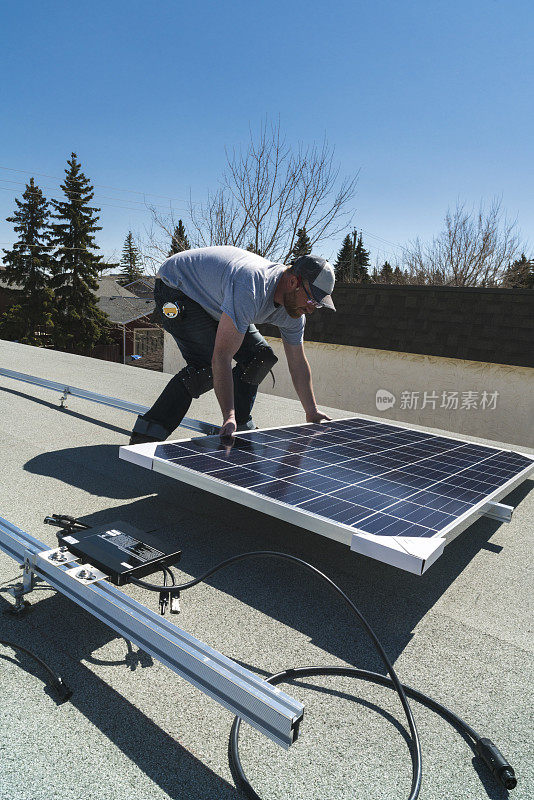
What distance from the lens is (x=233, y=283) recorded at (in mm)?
3279

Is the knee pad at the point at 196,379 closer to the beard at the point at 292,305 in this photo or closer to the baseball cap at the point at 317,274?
the beard at the point at 292,305

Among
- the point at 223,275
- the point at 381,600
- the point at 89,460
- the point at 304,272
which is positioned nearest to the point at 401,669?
the point at 381,600

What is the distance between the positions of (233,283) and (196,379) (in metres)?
0.83

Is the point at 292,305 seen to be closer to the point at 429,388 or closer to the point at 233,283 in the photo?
the point at 233,283

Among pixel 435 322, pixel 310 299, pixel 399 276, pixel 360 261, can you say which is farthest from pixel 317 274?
pixel 360 261

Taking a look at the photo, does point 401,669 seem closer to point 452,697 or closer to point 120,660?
point 452,697

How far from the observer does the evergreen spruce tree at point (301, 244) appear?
904 inches

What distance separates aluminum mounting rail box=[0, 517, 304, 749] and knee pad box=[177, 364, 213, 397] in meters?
2.00

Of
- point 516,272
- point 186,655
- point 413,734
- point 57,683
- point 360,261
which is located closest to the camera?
point 186,655

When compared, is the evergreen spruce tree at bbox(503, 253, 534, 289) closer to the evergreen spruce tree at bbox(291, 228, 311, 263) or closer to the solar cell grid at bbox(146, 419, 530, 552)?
the evergreen spruce tree at bbox(291, 228, 311, 263)

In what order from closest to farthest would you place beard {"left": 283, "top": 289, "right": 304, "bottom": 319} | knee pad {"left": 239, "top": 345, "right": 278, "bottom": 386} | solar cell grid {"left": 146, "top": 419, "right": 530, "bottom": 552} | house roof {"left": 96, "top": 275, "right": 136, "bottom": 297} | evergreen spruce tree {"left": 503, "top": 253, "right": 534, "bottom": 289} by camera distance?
1. solar cell grid {"left": 146, "top": 419, "right": 530, "bottom": 552}
2. beard {"left": 283, "top": 289, "right": 304, "bottom": 319}
3. knee pad {"left": 239, "top": 345, "right": 278, "bottom": 386}
4. evergreen spruce tree {"left": 503, "top": 253, "right": 534, "bottom": 289}
5. house roof {"left": 96, "top": 275, "right": 136, "bottom": 297}

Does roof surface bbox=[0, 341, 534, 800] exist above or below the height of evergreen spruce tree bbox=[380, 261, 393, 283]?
below

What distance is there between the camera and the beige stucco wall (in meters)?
9.43

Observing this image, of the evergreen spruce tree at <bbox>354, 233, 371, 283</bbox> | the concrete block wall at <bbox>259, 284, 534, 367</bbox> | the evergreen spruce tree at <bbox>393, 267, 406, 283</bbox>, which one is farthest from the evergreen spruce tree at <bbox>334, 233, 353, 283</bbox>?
the concrete block wall at <bbox>259, 284, 534, 367</bbox>
